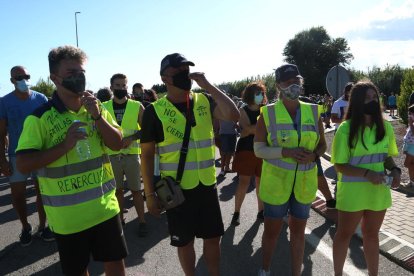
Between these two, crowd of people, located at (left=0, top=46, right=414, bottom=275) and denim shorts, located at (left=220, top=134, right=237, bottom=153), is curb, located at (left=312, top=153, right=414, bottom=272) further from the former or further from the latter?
denim shorts, located at (left=220, top=134, right=237, bottom=153)

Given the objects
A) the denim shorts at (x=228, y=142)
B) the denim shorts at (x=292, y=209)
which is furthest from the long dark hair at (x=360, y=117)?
the denim shorts at (x=228, y=142)

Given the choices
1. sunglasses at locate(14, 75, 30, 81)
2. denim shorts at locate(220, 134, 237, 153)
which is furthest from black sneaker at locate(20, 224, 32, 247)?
denim shorts at locate(220, 134, 237, 153)

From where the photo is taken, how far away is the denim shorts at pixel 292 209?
3576 mm

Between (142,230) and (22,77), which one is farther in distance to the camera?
(142,230)

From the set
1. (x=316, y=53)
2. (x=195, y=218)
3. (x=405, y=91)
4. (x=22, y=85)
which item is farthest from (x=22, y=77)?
(x=316, y=53)

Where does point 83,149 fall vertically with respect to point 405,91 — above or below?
above

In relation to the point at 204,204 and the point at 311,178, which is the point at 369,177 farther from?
the point at 204,204

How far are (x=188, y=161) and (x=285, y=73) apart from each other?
4.02ft

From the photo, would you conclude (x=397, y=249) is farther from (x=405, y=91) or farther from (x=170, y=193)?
(x=405, y=91)

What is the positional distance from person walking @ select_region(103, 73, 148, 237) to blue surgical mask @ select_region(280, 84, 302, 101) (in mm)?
2357

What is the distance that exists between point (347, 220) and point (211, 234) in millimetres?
1198

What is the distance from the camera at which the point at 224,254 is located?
14.7 feet

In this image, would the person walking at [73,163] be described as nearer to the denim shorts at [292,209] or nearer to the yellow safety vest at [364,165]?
the denim shorts at [292,209]

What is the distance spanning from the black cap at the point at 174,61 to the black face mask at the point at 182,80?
0.28 ft
